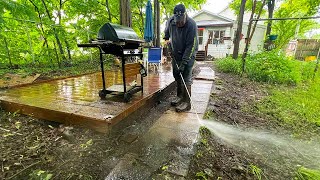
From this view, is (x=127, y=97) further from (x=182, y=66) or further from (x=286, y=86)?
(x=286, y=86)

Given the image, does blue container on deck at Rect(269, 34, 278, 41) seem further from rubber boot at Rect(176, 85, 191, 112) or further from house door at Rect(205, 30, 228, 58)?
rubber boot at Rect(176, 85, 191, 112)

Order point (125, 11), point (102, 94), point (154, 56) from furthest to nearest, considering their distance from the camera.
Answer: point (154, 56) → point (125, 11) → point (102, 94)

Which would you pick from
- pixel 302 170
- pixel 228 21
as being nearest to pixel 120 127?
pixel 302 170

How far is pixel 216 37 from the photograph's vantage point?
18391 millimetres

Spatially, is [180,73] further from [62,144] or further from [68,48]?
[68,48]

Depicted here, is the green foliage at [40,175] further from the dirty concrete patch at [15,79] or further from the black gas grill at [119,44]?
the dirty concrete patch at [15,79]

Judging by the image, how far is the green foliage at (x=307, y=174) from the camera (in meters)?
1.69

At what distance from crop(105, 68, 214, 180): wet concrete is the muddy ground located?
0.12m

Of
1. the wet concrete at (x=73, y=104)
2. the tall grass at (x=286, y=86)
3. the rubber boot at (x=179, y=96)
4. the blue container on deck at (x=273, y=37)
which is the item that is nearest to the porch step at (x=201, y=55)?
the blue container on deck at (x=273, y=37)

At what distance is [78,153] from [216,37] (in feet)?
61.5

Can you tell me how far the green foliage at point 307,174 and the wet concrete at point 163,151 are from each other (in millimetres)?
1096

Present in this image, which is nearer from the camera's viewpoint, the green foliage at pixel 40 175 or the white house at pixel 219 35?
the green foliage at pixel 40 175

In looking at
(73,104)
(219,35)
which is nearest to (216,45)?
(219,35)

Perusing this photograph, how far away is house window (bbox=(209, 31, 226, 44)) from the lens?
18125 millimetres
